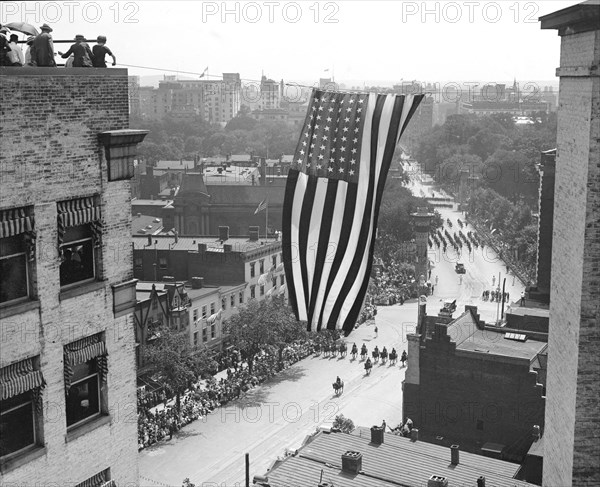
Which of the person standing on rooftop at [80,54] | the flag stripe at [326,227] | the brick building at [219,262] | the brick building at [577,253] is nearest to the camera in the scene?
the person standing on rooftop at [80,54]

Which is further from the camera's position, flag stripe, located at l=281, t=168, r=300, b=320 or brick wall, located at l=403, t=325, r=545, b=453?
brick wall, located at l=403, t=325, r=545, b=453

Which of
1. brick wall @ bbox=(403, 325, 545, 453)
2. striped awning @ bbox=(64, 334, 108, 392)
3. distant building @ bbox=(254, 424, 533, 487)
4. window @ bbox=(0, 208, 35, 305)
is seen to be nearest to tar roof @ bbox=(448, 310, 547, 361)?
brick wall @ bbox=(403, 325, 545, 453)

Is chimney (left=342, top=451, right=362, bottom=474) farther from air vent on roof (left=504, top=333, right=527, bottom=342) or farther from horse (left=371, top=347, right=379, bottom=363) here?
horse (left=371, top=347, right=379, bottom=363)

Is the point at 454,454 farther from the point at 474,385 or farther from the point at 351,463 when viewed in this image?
the point at 474,385

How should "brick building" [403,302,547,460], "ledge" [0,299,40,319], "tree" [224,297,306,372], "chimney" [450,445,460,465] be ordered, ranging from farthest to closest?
"tree" [224,297,306,372] < "brick building" [403,302,547,460] < "chimney" [450,445,460,465] < "ledge" [0,299,40,319]

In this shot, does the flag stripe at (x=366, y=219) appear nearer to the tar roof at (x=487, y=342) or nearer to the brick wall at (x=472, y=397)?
the brick wall at (x=472, y=397)

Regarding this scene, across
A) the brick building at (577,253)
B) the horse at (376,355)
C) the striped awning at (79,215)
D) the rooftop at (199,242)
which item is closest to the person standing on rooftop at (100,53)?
the striped awning at (79,215)
